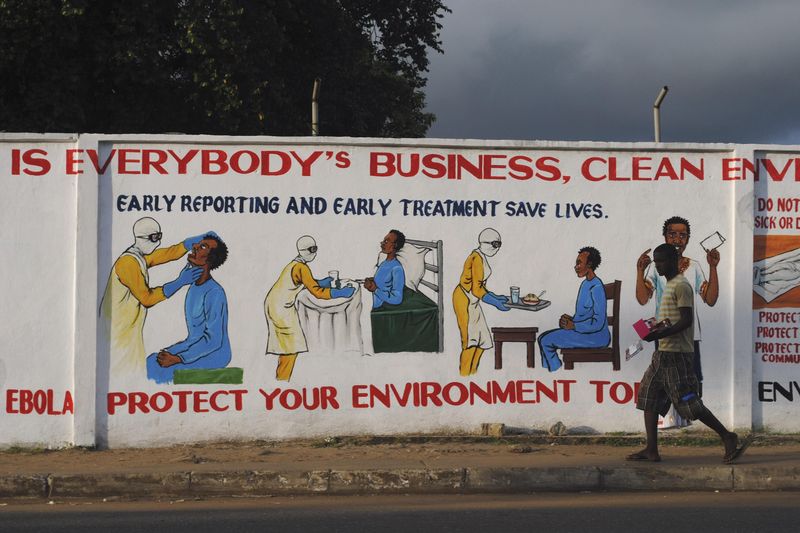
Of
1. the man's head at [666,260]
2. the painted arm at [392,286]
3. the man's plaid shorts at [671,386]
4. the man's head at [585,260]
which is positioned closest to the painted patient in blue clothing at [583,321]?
the man's head at [585,260]

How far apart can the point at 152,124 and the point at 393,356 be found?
11170 millimetres

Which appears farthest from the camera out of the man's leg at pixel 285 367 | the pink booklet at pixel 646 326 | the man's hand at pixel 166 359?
the man's leg at pixel 285 367

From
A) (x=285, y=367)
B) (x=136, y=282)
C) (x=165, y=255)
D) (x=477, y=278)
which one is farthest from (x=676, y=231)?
(x=136, y=282)

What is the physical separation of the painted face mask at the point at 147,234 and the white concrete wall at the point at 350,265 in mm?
82

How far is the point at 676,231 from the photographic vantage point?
8.43 m

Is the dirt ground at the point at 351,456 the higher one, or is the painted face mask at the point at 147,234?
the painted face mask at the point at 147,234

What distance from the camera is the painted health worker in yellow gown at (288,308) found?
8188mm

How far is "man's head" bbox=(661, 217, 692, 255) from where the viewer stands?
8.42 m

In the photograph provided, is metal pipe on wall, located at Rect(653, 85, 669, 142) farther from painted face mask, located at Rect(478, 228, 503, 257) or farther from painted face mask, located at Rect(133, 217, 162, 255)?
painted face mask, located at Rect(133, 217, 162, 255)

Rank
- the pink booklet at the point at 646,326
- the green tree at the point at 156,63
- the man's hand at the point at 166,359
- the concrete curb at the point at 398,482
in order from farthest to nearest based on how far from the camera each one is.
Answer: the green tree at the point at 156,63 < the man's hand at the point at 166,359 < the pink booklet at the point at 646,326 < the concrete curb at the point at 398,482

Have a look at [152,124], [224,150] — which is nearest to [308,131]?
[152,124]

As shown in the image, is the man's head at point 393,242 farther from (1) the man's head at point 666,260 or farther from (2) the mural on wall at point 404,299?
(1) the man's head at point 666,260

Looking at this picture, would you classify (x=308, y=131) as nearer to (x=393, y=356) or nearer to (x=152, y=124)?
(x=152, y=124)

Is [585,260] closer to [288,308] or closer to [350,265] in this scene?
[350,265]
